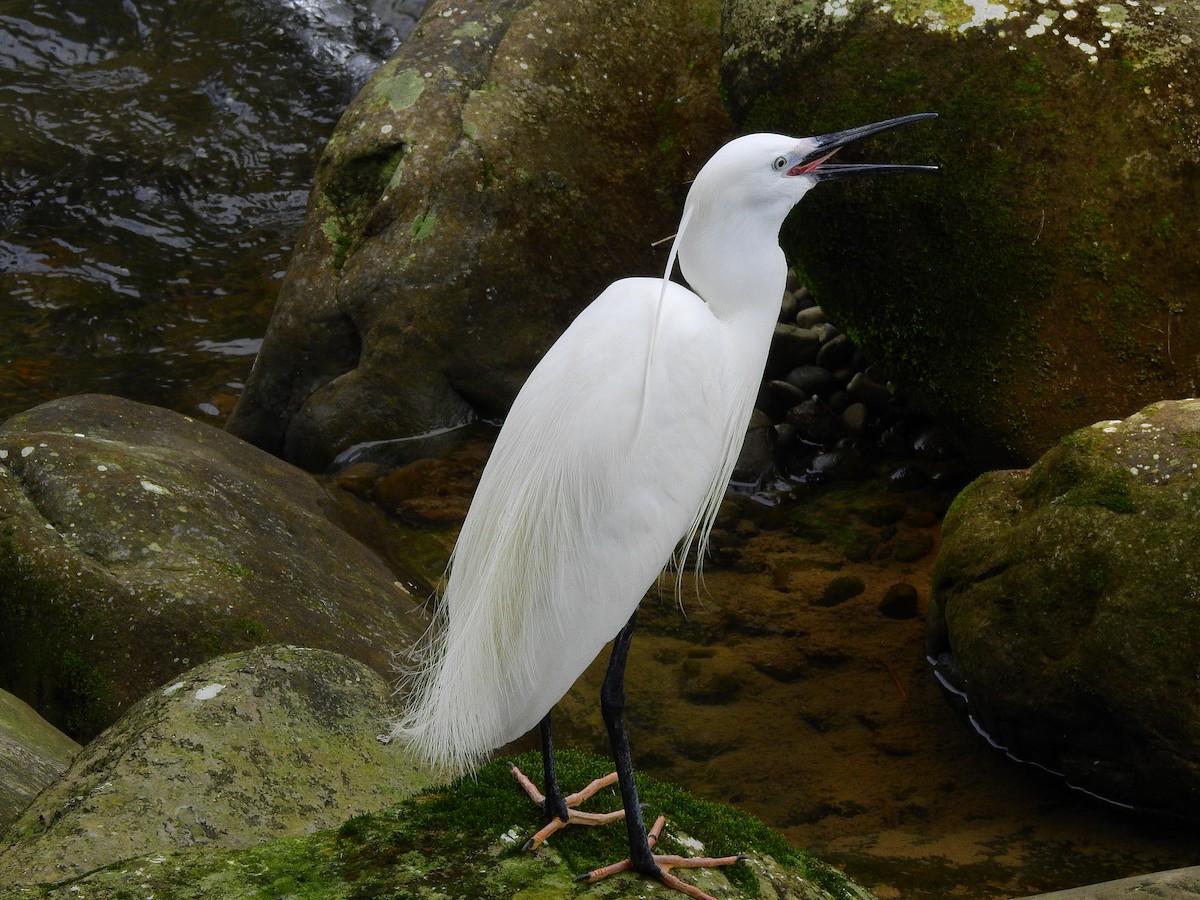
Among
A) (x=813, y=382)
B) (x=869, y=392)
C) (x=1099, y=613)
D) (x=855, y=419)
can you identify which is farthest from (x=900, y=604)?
(x=813, y=382)

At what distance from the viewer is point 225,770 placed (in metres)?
2.93

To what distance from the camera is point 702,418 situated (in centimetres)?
292

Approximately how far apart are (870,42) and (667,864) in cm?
389

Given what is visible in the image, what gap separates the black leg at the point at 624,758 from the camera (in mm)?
2756

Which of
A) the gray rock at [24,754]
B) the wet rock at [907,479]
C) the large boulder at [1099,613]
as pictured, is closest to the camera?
the gray rock at [24,754]

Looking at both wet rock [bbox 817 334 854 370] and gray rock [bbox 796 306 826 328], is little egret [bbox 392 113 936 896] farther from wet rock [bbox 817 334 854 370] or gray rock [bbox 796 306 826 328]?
gray rock [bbox 796 306 826 328]

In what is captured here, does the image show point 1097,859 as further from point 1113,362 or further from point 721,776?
point 1113,362

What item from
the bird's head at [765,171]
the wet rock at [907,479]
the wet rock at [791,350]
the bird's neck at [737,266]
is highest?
the bird's head at [765,171]

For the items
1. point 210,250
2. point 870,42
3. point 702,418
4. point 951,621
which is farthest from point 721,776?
point 210,250

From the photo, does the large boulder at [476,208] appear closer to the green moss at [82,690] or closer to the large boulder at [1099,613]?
the green moss at [82,690]

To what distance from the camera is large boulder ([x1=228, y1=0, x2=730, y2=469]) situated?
21.4 feet

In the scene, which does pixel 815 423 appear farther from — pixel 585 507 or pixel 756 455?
pixel 585 507

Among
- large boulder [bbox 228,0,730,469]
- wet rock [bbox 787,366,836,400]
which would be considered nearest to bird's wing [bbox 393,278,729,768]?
large boulder [bbox 228,0,730,469]

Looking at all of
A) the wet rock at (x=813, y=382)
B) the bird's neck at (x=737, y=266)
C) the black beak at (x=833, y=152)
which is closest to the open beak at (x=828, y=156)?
the black beak at (x=833, y=152)
